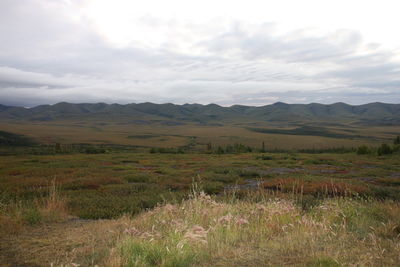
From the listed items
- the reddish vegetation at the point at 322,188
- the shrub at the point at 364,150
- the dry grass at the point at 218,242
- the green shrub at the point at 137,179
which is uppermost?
the dry grass at the point at 218,242

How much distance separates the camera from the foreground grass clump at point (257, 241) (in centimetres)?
414

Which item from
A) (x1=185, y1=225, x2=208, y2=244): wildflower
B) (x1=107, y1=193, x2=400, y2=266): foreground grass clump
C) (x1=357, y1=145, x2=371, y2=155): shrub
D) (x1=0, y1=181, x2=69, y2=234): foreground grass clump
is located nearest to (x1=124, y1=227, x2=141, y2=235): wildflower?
(x1=107, y1=193, x2=400, y2=266): foreground grass clump

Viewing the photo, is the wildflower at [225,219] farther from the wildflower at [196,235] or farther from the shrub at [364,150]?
the shrub at [364,150]

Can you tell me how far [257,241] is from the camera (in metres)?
5.23

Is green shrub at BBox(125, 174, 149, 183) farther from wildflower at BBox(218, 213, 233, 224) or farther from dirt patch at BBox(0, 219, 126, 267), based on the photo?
wildflower at BBox(218, 213, 233, 224)

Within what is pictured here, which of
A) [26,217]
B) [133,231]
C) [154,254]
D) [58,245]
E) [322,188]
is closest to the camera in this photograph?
[154,254]

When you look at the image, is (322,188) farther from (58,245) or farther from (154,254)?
(58,245)

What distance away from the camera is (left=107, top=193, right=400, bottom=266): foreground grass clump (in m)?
4.14

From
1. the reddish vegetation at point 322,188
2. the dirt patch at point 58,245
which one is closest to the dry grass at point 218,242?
the dirt patch at point 58,245

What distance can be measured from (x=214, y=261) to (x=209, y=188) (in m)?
9.31

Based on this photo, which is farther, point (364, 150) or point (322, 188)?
point (364, 150)

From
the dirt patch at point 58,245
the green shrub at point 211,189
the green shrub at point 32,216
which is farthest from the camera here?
the green shrub at point 211,189

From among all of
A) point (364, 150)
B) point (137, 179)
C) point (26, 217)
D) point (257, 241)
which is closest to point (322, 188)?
point (257, 241)

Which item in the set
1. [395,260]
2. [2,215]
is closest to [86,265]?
[2,215]
